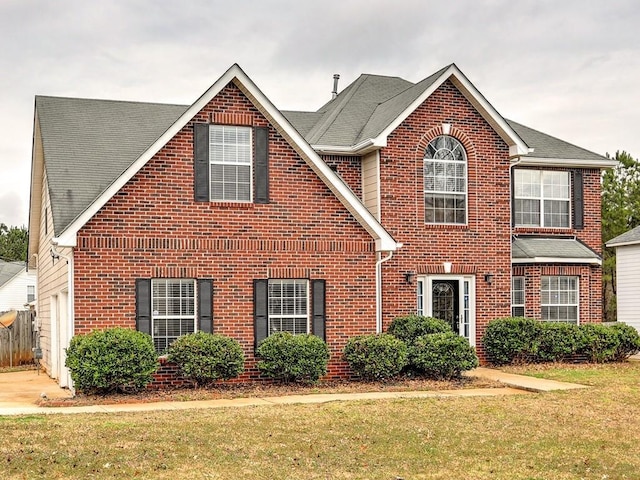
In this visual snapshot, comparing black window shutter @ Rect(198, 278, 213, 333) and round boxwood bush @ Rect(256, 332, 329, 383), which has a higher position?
black window shutter @ Rect(198, 278, 213, 333)

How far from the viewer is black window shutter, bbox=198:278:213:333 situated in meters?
17.8

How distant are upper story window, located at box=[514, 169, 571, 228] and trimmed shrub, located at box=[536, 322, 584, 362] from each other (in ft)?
10.5

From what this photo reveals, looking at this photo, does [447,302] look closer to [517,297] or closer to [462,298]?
[462,298]

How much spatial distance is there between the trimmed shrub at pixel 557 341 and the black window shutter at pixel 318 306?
19.5 ft

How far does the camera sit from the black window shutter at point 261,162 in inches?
730

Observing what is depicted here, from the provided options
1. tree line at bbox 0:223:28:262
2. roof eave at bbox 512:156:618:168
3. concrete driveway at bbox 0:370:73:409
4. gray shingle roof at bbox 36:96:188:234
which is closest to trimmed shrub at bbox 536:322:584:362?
roof eave at bbox 512:156:618:168

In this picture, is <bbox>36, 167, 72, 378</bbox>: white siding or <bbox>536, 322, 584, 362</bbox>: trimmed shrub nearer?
<bbox>36, 167, 72, 378</bbox>: white siding

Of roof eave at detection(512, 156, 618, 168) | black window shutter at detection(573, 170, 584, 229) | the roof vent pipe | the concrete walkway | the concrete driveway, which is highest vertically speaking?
the roof vent pipe

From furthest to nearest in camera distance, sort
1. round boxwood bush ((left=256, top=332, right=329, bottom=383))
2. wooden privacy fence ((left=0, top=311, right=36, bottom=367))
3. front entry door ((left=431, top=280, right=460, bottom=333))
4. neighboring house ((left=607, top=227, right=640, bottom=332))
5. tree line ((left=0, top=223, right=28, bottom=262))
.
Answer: tree line ((left=0, top=223, right=28, bottom=262))
neighboring house ((left=607, top=227, right=640, bottom=332))
wooden privacy fence ((left=0, top=311, right=36, bottom=367))
front entry door ((left=431, top=280, right=460, bottom=333))
round boxwood bush ((left=256, top=332, right=329, bottom=383))

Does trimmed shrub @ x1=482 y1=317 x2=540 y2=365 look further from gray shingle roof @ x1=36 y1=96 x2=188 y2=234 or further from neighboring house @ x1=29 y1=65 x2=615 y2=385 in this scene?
gray shingle roof @ x1=36 y1=96 x2=188 y2=234

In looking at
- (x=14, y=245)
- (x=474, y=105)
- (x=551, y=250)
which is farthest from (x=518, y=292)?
(x=14, y=245)

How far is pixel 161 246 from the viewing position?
1770 centimetres

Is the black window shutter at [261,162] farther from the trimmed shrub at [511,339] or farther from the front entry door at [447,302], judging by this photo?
the trimmed shrub at [511,339]

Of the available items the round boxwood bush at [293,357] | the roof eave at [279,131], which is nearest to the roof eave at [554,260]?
the roof eave at [279,131]
